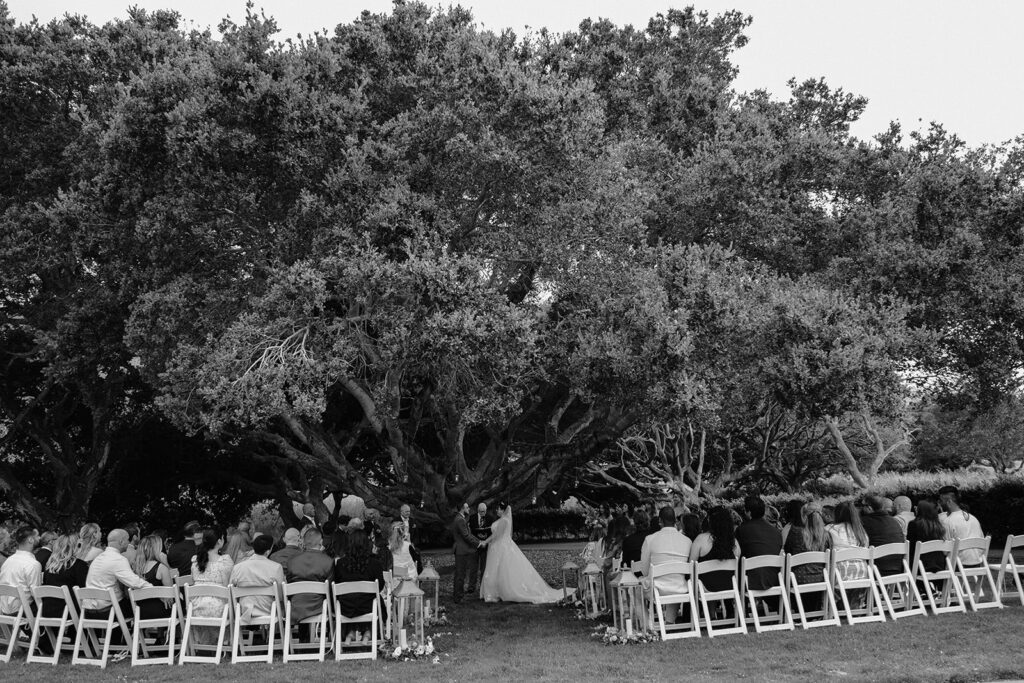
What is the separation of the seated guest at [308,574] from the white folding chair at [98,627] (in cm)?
194

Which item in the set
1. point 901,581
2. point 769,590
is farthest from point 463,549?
point 901,581

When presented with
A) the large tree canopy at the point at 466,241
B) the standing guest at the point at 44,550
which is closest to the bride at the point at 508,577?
the large tree canopy at the point at 466,241

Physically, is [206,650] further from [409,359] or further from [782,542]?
[782,542]

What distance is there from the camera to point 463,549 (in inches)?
696

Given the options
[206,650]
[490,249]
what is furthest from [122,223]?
[206,650]

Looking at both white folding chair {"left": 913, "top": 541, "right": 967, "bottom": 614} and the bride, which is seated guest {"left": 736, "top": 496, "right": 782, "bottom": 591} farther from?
the bride

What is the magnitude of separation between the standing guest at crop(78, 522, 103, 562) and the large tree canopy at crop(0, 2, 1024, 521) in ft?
6.66

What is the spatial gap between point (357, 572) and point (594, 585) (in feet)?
15.4

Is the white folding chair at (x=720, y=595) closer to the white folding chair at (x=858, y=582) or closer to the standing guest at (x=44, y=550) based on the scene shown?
the white folding chair at (x=858, y=582)

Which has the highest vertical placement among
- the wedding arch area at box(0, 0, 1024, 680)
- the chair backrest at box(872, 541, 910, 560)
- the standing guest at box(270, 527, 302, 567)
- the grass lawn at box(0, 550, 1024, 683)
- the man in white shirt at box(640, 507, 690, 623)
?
the wedding arch area at box(0, 0, 1024, 680)

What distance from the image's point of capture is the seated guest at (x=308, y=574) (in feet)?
35.1

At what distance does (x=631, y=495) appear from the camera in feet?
112

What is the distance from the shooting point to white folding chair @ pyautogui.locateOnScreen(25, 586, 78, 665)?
34.8 feet

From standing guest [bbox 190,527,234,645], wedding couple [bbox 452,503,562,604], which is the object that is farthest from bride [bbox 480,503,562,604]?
standing guest [bbox 190,527,234,645]
